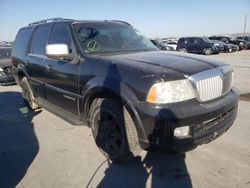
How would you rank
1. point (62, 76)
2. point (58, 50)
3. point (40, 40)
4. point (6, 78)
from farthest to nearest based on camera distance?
point (6, 78) → point (40, 40) → point (62, 76) → point (58, 50)

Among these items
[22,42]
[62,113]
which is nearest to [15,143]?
[62,113]

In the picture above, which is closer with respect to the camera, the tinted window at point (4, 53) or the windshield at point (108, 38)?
the windshield at point (108, 38)

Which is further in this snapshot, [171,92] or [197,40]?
[197,40]

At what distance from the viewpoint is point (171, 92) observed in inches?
119

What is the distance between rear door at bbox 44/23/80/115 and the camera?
4137 mm

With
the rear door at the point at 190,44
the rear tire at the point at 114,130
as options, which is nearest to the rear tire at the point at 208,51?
the rear door at the point at 190,44

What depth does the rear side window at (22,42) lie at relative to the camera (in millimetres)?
6101

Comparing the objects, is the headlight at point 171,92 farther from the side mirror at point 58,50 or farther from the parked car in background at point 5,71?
the parked car in background at point 5,71

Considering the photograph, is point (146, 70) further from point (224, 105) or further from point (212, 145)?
point (212, 145)

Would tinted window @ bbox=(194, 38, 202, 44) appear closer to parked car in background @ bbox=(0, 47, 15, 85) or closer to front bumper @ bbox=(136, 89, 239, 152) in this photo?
parked car in background @ bbox=(0, 47, 15, 85)

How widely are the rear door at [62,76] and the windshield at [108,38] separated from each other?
0.22m

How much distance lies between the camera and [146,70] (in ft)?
10.2

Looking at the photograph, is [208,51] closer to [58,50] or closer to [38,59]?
[38,59]

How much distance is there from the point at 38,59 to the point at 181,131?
11.4 feet
